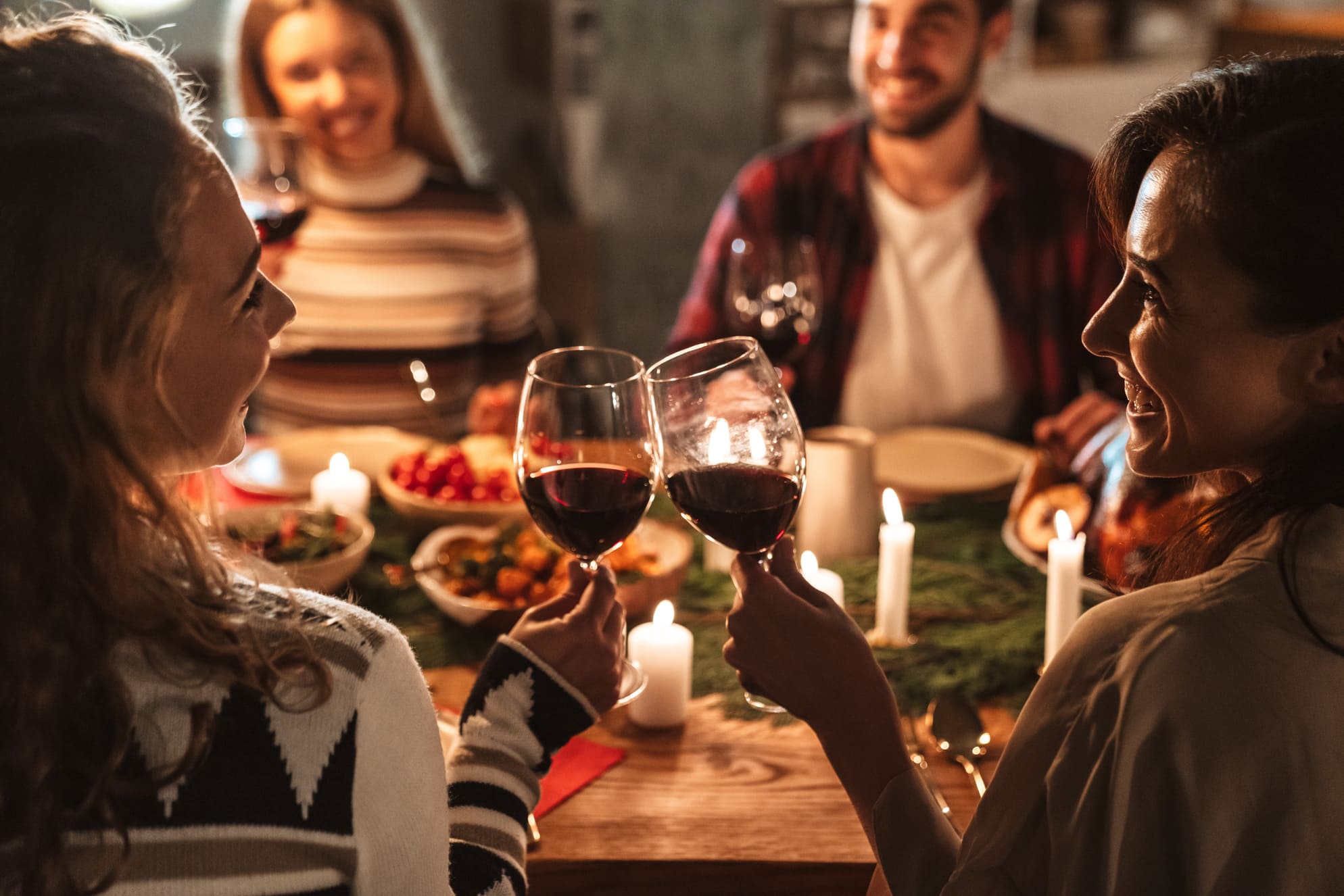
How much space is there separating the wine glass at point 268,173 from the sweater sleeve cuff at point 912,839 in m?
1.23

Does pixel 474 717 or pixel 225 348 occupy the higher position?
pixel 225 348

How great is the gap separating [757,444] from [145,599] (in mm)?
478

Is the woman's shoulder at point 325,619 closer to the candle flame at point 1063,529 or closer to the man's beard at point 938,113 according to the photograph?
the candle flame at point 1063,529

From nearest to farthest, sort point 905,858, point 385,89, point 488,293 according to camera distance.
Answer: point 905,858, point 385,89, point 488,293

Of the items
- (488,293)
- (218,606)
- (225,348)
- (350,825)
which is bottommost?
(488,293)

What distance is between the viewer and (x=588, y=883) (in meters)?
0.97

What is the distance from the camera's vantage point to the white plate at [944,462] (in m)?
1.76

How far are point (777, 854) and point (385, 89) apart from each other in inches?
77.0

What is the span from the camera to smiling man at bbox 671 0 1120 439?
2.55 meters

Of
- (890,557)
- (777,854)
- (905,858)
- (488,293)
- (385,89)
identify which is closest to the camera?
(905,858)

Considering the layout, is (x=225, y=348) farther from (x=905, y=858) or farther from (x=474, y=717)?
(x=905, y=858)

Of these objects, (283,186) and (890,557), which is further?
(283,186)

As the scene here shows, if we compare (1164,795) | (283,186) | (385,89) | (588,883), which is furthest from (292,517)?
(385,89)

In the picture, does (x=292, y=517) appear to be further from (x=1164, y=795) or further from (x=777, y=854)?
(x=1164, y=795)
